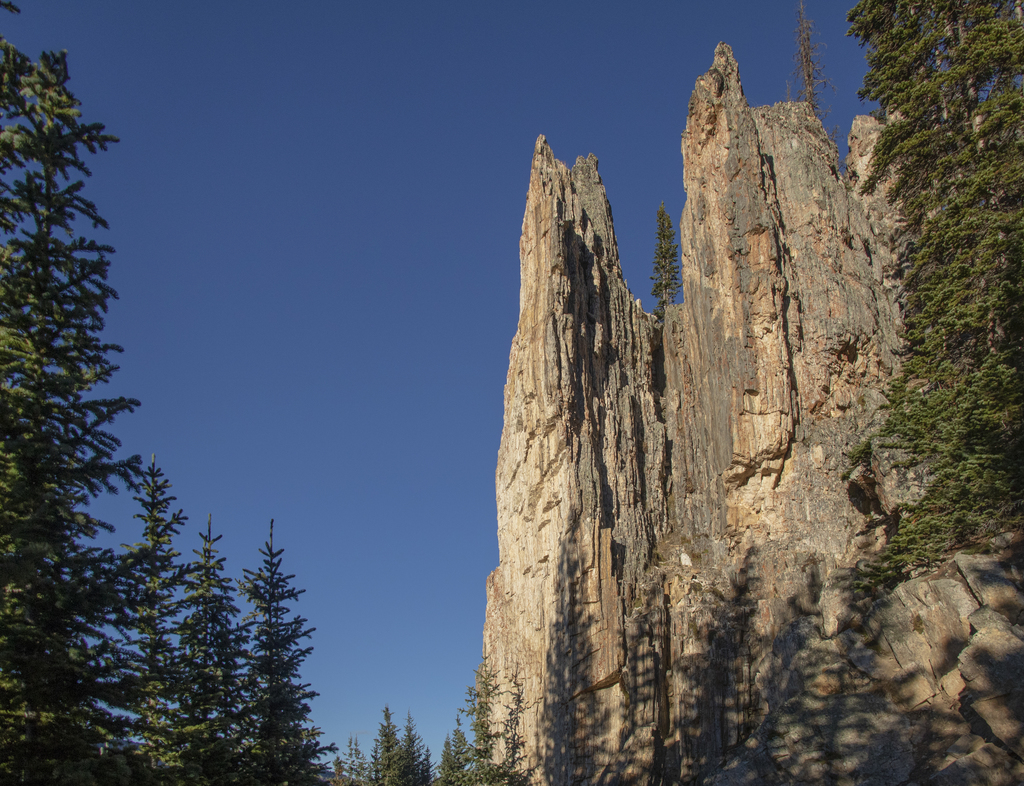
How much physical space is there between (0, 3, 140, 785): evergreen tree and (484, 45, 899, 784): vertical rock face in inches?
1032

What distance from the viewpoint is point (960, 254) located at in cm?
2339

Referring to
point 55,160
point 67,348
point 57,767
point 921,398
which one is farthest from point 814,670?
point 55,160

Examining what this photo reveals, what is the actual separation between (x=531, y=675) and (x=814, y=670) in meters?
20.9

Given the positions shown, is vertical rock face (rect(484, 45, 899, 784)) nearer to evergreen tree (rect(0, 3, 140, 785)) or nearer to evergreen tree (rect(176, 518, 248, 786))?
evergreen tree (rect(176, 518, 248, 786))

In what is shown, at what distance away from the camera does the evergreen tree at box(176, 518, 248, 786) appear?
2059 cm

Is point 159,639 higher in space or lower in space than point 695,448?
lower

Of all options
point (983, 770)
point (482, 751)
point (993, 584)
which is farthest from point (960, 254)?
point (482, 751)

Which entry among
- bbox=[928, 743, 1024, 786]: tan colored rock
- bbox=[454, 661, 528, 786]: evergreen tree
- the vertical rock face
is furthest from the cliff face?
bbox=[928, 743, 1024, 786]: tan colored rock

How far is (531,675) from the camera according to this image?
40125 millimetres

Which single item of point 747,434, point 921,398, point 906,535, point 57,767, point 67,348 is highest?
point 747,434

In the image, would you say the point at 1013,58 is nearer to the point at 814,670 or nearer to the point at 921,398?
the point at 921,398

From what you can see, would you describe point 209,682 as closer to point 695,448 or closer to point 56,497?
point 56,497

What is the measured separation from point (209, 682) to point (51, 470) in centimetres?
1143

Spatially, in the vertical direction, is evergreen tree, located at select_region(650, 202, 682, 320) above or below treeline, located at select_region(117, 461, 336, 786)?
above
